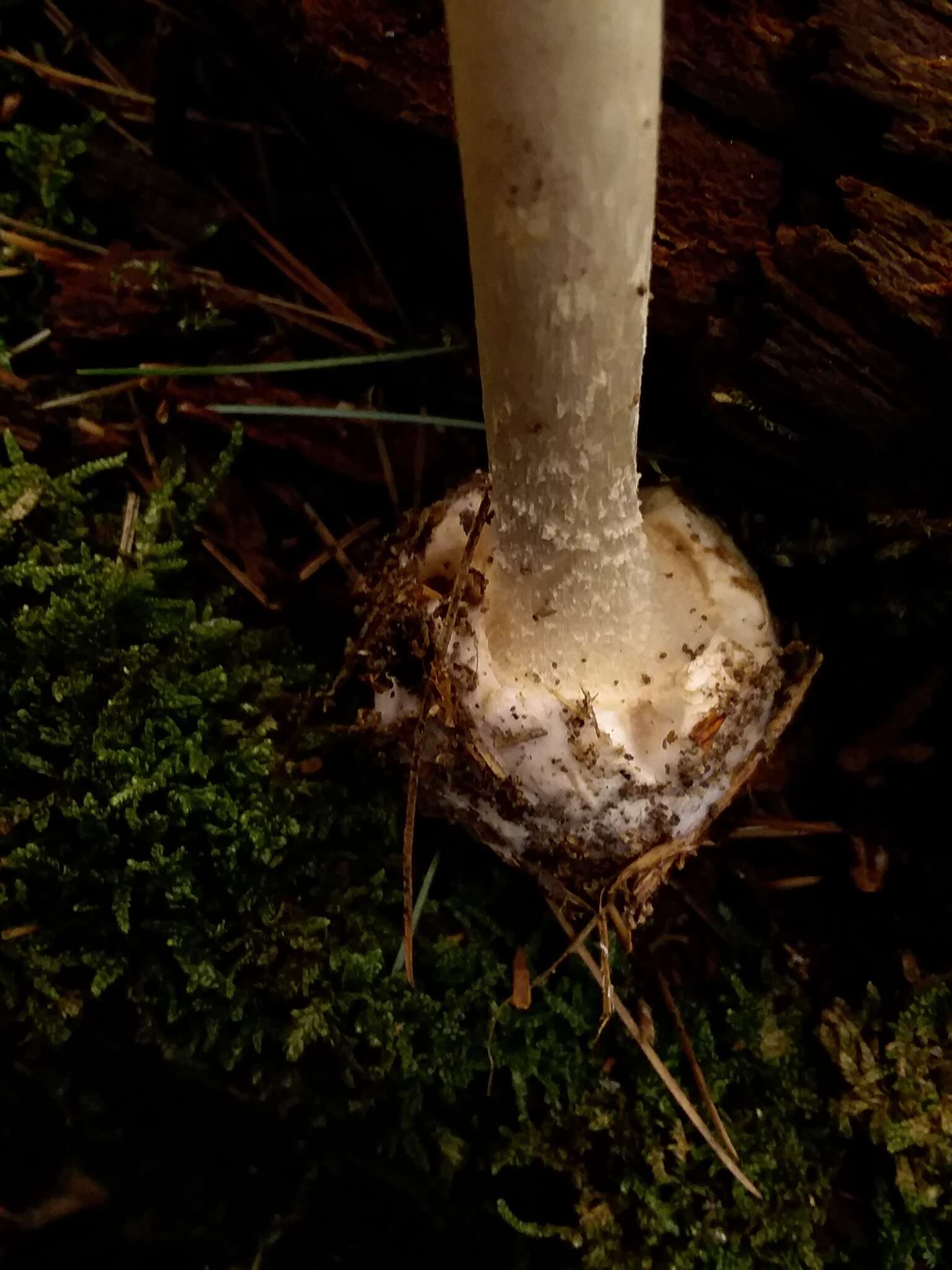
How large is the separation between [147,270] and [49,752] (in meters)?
0.83

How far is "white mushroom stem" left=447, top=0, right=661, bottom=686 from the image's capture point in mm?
799

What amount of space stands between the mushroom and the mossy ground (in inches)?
6.6

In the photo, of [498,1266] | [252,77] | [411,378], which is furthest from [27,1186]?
[252,77]

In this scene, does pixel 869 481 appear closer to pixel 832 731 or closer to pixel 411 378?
pixel 832 731

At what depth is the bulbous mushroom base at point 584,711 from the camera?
1.40m

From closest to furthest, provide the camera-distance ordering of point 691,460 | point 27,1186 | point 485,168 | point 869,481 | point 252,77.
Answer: point 485,168 → point 869,481 → point 691,460 → point 252,77 → point 27,1186

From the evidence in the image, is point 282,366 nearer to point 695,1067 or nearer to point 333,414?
point 333,414

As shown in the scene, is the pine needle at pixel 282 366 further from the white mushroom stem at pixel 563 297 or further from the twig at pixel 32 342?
the white mushroom stem at pixel 563 297

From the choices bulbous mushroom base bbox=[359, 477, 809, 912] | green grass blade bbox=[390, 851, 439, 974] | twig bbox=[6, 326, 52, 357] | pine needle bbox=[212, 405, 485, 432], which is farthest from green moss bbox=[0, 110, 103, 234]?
green grass blade bbox=[390, 851, 439, 974]

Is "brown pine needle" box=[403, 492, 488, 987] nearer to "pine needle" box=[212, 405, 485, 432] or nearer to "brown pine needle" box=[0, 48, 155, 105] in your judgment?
"pine needle" box=[212, 405, 485, 432]

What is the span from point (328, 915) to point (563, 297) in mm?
1048

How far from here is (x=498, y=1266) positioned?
65.4 inches

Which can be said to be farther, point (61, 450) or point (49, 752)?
point (61, 450)

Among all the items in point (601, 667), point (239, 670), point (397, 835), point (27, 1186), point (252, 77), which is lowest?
point (27, 1186)
